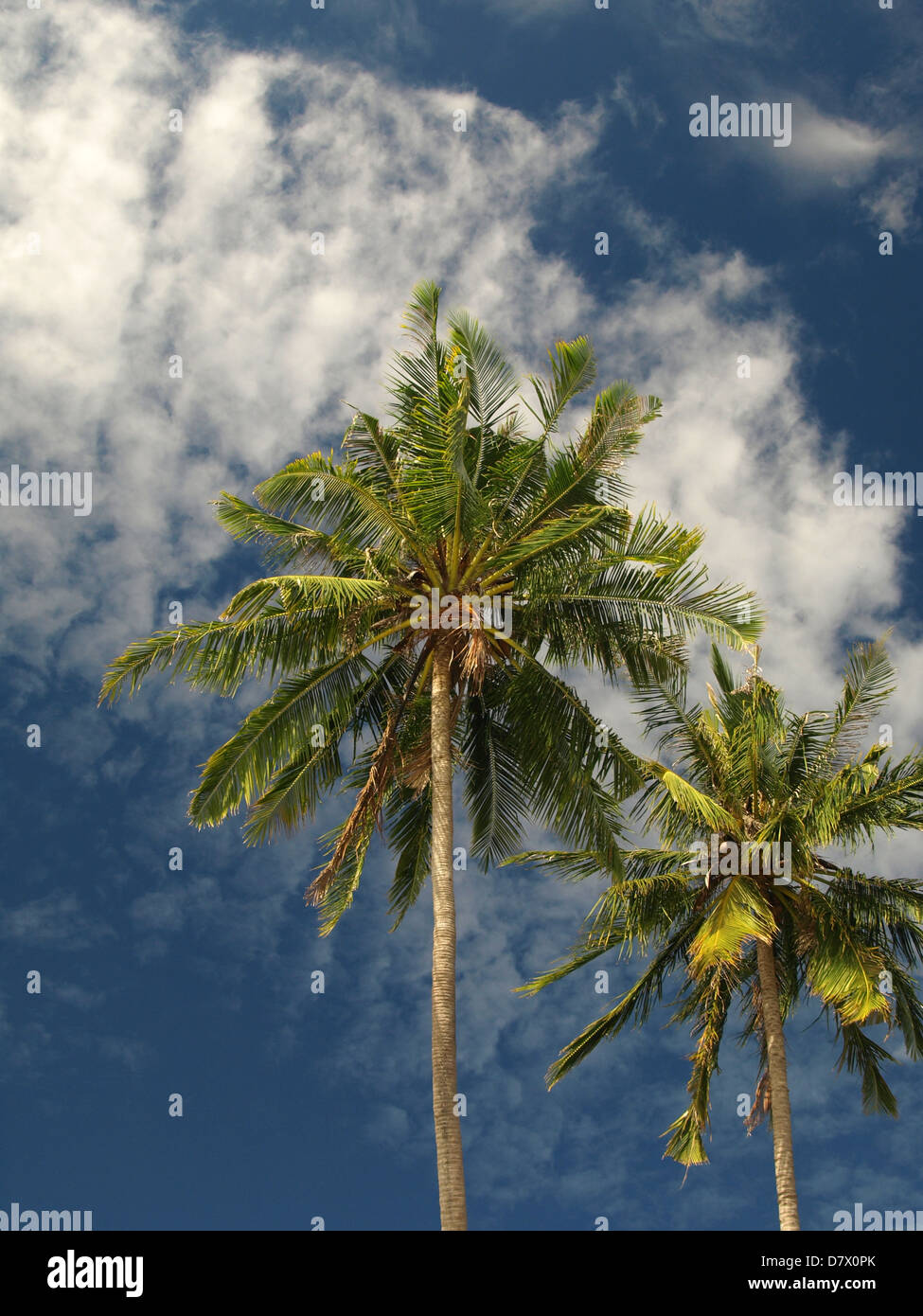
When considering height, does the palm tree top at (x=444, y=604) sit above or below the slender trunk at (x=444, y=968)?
above

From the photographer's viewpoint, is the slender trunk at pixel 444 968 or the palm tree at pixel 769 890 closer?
the slender trunk at pixel 444 968

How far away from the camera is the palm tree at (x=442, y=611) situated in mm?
18375

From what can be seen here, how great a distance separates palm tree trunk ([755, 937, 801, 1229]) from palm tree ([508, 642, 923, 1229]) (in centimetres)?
2

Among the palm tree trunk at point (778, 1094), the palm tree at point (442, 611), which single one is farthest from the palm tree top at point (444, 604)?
the palm tree trunk at point (778, 1094)

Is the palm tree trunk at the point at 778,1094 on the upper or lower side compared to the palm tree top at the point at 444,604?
lower

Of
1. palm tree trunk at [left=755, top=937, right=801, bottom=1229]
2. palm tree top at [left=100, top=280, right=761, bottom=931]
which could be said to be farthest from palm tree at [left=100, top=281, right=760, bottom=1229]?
palm tree trunk at [left=755, top=937, right=801, bottom=1229]

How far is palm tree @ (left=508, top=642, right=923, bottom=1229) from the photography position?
→ 69.6 ft

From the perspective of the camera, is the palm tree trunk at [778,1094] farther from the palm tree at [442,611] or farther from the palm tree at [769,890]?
the palm tree at [442,611]

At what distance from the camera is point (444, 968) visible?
16750mm

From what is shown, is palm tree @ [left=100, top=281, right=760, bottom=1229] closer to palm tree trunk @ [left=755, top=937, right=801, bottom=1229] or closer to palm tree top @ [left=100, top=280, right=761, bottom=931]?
palm tree top @ [left=100, top=280, right=761, bottom=931]

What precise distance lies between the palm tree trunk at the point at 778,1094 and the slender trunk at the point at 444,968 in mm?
6975

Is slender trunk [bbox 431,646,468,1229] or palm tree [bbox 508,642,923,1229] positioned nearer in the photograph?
slender trunk [bbox 431,646,468,1229]
